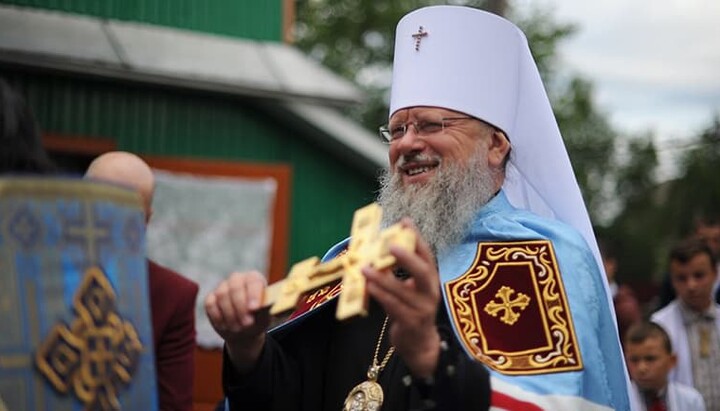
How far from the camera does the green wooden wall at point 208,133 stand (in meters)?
8.62

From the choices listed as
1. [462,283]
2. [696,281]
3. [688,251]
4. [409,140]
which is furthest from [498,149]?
[688,251]

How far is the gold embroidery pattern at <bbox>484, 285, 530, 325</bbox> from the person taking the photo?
307cm

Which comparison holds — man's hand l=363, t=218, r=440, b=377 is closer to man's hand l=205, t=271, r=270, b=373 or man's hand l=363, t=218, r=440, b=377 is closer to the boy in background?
man's hand l=205, t=271, r=270, b=373

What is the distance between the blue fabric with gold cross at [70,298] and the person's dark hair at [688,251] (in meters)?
5.07

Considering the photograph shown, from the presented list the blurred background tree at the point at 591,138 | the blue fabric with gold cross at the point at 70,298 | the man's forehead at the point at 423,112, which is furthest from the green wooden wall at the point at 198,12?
the blurred background tree at the point at 591,138

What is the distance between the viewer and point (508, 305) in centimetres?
310

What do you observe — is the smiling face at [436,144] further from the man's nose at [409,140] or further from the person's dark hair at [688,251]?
the person's dark hair at [688,251]

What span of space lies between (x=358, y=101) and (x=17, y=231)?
25.1 feet

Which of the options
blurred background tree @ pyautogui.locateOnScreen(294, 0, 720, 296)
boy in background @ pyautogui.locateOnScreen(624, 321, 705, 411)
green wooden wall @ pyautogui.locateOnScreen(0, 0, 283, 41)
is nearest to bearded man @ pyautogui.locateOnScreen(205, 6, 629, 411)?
boy in background @ pyautogui.locateOnScreen(624, 321, 705, 411)

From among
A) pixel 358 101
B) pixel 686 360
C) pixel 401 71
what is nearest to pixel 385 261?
pixel 401 71

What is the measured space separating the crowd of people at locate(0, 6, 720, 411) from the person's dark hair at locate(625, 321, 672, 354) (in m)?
2.73

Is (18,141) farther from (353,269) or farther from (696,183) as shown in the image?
(696,183)

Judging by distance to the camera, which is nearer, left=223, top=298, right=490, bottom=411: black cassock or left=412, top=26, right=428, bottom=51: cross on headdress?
left=223, top=298, right=490, bottom=411: black cassock

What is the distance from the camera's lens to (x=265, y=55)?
9539 millimetres
